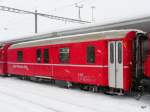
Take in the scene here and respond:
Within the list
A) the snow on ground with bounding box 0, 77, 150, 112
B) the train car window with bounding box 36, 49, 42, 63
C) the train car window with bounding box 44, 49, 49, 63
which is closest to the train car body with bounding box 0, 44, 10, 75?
the train car window with bounding box 36, 49, 42, 63

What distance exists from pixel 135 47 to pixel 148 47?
2.57 ft

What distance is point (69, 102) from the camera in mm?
12594

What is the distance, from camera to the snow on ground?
36.5 ft

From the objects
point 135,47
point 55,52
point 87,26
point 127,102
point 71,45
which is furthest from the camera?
point 87,26

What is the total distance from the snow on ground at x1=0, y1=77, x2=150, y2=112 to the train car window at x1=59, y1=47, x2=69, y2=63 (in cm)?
189

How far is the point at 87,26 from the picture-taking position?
67.7ft

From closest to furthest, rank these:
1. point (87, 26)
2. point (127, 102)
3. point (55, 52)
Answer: point (127, 102) < point (55, 52) < point (87, 26)

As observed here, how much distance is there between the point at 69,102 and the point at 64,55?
4.48 meters

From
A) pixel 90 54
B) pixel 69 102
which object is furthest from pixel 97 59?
pixel 69 102

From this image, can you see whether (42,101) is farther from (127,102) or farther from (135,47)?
(135,47)

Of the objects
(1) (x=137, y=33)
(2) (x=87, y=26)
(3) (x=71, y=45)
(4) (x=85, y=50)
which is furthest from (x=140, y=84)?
(2) (x=87, y=26)

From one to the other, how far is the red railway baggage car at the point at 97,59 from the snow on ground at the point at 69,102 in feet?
2.08

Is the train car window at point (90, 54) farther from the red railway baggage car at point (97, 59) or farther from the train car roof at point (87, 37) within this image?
the train car roof at point (87, 37)

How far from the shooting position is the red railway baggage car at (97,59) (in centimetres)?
1290
